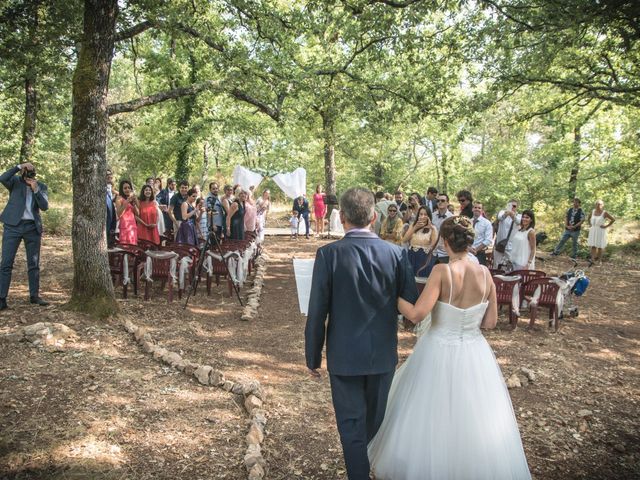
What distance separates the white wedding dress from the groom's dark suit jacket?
537 mm

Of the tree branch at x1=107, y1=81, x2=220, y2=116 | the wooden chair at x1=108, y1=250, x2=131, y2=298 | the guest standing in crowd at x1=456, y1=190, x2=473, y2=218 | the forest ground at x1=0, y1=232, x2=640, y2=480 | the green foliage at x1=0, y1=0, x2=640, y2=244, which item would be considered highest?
the green foliage at x1=0, y1=0, x2=640, y2=244

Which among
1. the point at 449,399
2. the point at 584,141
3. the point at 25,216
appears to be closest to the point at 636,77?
the point at 584,141

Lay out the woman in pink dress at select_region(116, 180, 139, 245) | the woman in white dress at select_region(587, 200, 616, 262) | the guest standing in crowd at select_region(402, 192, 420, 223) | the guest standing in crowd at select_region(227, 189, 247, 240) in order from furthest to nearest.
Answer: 1. the woman in white dress at select_region(587, 200, 616, 262)
2. the guest standing in crowd at select_region(227, 189, 247, 240)
3. the guest standing in crowd at select_region(402, 192, 420, 223)
4. the woman in pink dress at select_region(116, 180, 139, 245)

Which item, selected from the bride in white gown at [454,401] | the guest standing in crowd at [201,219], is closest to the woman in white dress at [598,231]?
the guest standing in crowd at [201,219]

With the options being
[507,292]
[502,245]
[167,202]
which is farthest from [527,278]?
[167,202]

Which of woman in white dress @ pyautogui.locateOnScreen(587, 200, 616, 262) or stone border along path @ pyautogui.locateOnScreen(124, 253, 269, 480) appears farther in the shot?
woman in white dress @ pyautogui.locateOnScreen(587, 200, 616, 262)

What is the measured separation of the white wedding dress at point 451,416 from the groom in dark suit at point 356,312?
397mm

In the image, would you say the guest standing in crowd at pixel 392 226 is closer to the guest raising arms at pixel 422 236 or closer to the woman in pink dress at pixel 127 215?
the guest raising arms at pixel 422 236

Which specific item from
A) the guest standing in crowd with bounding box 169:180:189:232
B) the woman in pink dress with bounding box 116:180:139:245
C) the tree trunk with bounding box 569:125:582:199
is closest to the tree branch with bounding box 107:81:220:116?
the woman in pink dress with bounding box 116:180:139:245

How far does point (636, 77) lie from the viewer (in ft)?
35.3

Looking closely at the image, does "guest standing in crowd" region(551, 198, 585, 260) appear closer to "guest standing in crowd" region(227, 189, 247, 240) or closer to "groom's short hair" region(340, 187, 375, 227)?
"guest standing in crowd" region(227, 189, 247, 240)

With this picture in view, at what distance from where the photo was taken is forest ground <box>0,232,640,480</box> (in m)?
3.56

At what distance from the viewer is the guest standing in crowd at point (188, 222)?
999cm

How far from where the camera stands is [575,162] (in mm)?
18891
